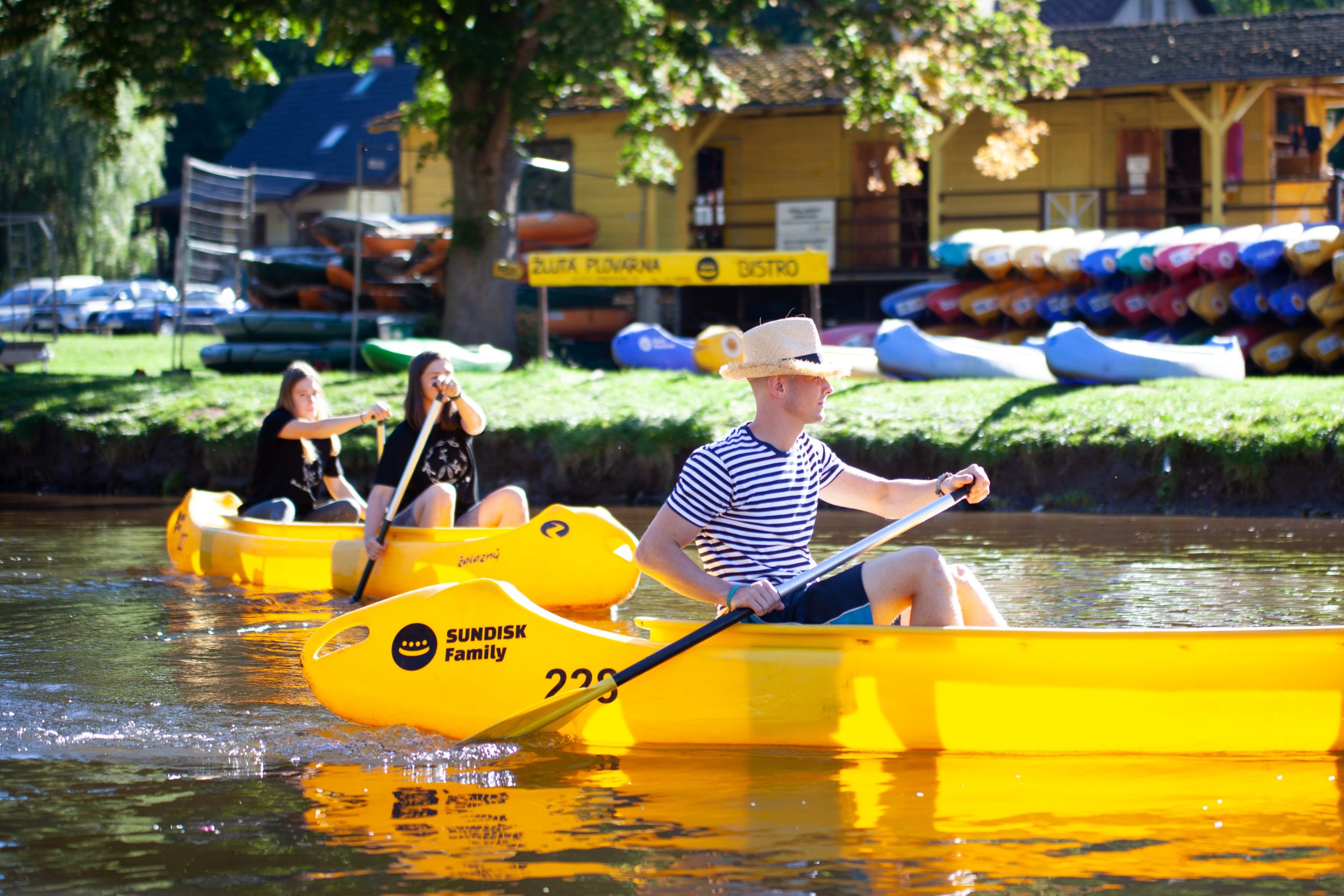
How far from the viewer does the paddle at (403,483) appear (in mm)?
7441

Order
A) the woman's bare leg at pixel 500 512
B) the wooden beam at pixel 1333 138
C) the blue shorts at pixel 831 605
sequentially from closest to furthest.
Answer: the blue shorts at pixel 831 605 → the woman's bare leg at pixel 500 512 → the wooden beam at pixel 1333 138

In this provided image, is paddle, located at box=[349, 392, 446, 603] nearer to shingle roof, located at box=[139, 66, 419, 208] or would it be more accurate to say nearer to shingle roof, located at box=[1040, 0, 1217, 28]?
shingle roof, located at box=[1040, 0, 1217, 28]

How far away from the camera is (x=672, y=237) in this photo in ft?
74.5

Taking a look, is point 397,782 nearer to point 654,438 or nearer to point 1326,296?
point 654,438

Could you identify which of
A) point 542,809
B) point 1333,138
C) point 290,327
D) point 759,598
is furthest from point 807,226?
point 542,809

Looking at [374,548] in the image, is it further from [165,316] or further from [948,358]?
[165,316]

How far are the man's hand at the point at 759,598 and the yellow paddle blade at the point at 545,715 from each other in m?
0.60

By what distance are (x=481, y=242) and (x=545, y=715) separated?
12.7m

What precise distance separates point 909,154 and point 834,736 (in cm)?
1306

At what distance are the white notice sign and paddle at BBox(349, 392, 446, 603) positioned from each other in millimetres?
14496

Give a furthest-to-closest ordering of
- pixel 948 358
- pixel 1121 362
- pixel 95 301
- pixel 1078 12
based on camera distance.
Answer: pixel 95 301 < pixel 1078 12 < pixel 948 358 < pixel 1121 362

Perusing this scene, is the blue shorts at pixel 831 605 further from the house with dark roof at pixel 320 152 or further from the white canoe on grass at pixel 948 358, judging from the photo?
the house with dark roof at pixel 320 152

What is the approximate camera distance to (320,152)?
3731 centimetres

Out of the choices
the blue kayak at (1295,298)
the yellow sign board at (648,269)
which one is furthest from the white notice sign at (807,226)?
the blue kayak at (1295,298)
